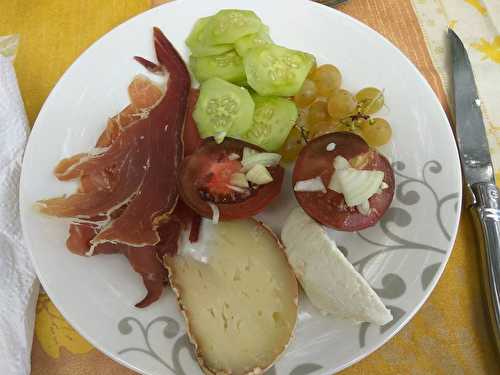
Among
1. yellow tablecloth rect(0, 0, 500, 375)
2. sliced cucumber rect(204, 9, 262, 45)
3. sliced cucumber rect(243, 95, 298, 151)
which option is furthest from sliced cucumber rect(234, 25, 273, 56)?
yellow tablecloth rect(0, 0, 500, 375)

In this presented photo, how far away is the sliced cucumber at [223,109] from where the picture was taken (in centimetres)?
98

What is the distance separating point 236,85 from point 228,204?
12.0 inches

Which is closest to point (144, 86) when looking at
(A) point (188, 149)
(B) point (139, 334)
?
(A) point (188, 149)

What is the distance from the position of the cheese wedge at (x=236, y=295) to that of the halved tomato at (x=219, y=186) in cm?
4

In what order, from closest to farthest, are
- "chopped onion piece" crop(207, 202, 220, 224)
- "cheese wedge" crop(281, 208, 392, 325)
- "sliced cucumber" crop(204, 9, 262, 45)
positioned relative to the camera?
"cheese wedge" crop(281, 208, 392, 325), "chopped onion piece" crop(207, 202, 220, 224), "sliced cucumber" crop(204, 9, 262, 45)

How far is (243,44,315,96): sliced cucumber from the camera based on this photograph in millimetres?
983

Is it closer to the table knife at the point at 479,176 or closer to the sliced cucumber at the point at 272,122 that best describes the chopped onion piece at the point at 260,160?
the sliced cucumber at the point at 272,122

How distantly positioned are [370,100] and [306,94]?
15cm

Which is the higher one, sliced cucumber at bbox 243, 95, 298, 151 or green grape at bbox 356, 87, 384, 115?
green grape at bbox 356, 87, 384, 115

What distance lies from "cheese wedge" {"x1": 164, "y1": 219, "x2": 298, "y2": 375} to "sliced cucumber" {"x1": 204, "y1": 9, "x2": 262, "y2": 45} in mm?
424

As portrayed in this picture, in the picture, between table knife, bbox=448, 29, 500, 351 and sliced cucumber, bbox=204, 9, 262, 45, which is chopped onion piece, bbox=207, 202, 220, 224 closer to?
sliced cucumber, bbox=204, 9, 262, 45

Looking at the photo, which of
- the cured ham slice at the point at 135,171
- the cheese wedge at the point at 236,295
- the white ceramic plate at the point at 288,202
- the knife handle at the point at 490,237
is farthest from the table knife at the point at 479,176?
the cured ham slice at the point at 135,171

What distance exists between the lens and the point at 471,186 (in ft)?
3.52

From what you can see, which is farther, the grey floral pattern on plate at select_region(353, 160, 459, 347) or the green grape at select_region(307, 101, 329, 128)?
→ the green grape at select_region(307, 101, 329, 128)
